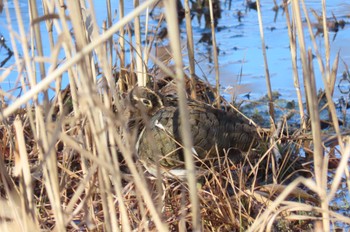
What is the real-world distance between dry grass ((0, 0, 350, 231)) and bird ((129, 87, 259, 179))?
75 millimetres

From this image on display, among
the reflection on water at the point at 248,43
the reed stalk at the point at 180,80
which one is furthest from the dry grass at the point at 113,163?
the reflection on water at the point at 248,43

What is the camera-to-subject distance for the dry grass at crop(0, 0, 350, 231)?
1.74 m

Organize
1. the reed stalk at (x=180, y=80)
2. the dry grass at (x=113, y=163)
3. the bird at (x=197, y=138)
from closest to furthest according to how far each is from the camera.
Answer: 1. the reed stalk at (x=180, y=80)
2. the dry grass at (x=113, y=163)
3. the bird at (x=197, y=138)

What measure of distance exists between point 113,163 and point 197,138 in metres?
1.34

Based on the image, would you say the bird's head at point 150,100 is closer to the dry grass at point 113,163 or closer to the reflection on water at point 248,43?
the dry grass at point 113,163

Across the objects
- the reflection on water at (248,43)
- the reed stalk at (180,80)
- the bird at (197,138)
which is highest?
the reed stalk at (180,80)

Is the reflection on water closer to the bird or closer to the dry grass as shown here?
the bird

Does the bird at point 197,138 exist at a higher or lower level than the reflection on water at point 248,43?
higher

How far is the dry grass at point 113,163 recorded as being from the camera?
1.74 meters

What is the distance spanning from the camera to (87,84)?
5.63 feet

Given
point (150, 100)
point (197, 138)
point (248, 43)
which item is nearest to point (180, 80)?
point (197, 138)

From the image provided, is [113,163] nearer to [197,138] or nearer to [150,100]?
[197,138]

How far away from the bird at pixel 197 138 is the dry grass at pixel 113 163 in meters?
0.08

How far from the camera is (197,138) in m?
3.34
